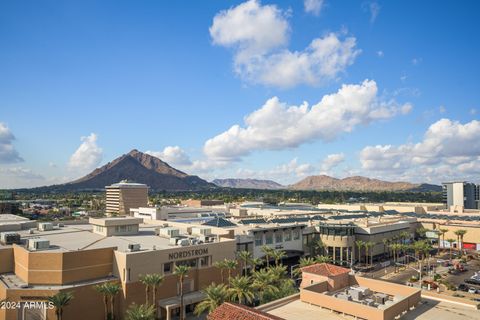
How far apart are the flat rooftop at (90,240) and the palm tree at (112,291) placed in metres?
9.85

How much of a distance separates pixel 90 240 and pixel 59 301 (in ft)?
83.6

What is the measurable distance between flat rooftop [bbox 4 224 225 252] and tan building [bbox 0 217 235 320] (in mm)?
177

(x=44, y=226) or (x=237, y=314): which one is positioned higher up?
(x=44, y=226)

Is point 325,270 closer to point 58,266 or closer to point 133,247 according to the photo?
point 133,247

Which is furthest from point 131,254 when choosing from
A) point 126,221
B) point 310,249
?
point 310,249

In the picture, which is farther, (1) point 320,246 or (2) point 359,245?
(1) point 320,246

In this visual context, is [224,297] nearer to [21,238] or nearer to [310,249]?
[21,238]

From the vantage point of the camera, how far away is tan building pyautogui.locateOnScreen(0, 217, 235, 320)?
5203cm

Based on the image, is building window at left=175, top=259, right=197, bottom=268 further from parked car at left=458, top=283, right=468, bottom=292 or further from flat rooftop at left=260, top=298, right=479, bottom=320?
parked car at left=458, top=283, right=468, bottom=292

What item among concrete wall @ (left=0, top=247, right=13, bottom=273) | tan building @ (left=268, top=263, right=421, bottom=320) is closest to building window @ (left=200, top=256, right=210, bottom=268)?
tan building @ (left=268, top=263, right=421, bottom=320)

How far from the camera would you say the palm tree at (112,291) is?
172ft

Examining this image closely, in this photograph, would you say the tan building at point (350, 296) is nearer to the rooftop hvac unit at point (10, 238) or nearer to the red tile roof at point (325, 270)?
the red tile roof at point (325, 270)

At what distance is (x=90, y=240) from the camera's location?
71750mm

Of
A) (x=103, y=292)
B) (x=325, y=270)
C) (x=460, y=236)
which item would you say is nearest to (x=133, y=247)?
(x=103, y=292)
